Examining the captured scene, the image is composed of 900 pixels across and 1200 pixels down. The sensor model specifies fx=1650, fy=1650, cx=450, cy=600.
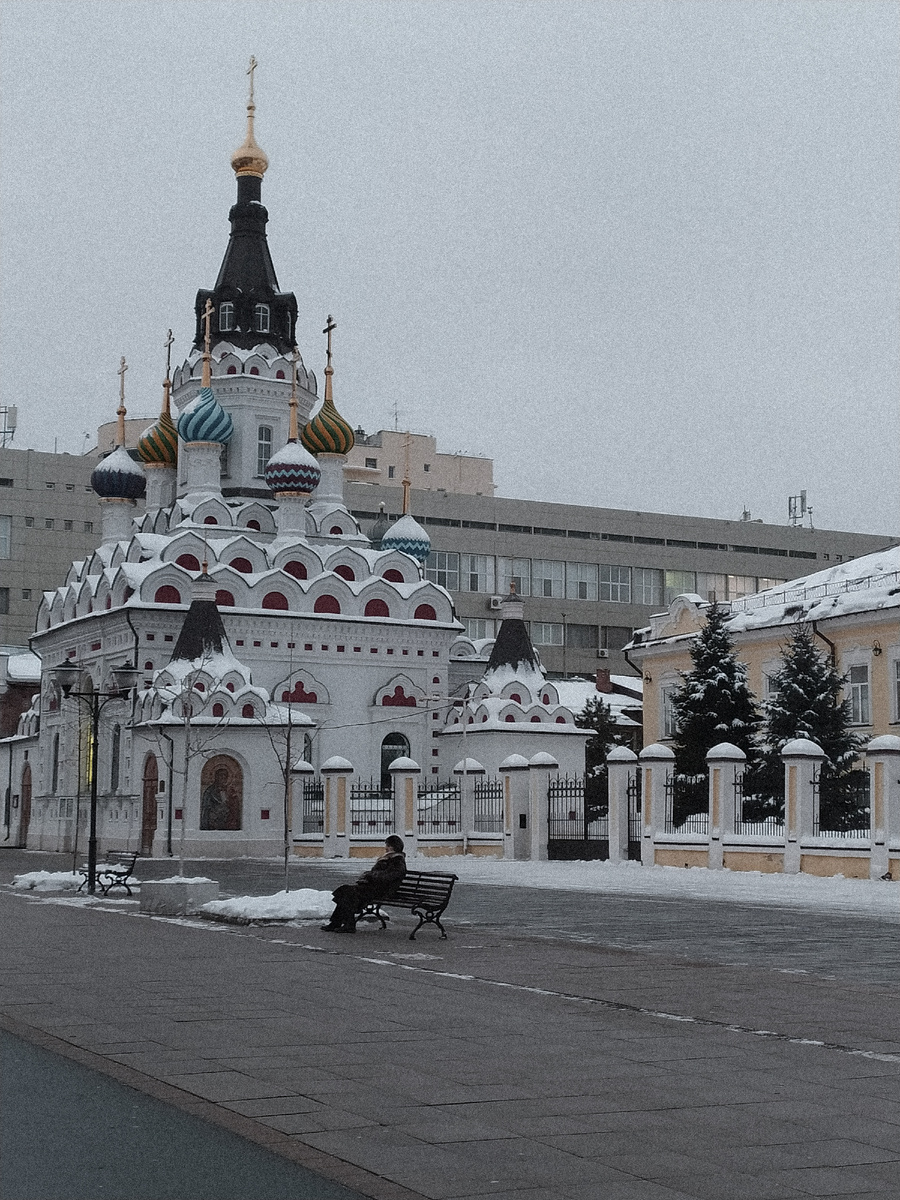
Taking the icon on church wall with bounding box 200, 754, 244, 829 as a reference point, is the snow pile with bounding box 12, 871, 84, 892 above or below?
below

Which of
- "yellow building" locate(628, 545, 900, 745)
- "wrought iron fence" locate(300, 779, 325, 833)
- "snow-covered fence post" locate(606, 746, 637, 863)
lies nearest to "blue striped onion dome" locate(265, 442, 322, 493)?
"yellow building" locate(628, 545, 900, 745)

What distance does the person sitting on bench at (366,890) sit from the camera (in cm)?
1588

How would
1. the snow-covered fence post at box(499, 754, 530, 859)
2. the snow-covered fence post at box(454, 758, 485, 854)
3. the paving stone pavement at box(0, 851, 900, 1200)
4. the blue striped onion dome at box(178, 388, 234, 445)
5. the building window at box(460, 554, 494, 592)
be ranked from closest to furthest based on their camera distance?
the paving stone pavement at box(0, 851, 900, 1200) < the snow-covered fence post at box(499, 754, 530, 859) < the snow-covered fence post at box(454, 758, 485, 854) < the blue striped onion dome at box(178, 388, 234, 445) < the building window at box(460, 554, 494, 592)

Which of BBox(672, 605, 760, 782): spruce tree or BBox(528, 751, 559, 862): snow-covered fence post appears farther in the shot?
BBox(672, 605, 760, 782): spruce tree

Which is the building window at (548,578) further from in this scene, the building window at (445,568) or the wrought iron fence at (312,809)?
the wrought iron fence at (312,809)

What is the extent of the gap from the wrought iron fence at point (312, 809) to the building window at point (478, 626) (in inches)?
1510

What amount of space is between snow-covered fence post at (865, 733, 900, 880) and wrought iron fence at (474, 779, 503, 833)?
13.0 meters

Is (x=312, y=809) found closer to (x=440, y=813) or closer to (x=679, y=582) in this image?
(x=440, y=813)

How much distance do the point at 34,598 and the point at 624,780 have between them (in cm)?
5074

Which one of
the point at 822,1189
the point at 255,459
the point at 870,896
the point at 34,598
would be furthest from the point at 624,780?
the point at 34,598

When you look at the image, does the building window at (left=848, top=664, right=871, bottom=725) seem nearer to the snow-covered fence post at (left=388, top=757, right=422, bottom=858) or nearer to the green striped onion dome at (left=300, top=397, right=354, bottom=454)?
the snow-covered fence post at (left=388, top=757, right=422, bottom=858)

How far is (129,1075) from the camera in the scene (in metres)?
7.75

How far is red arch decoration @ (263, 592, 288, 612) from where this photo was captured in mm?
48344

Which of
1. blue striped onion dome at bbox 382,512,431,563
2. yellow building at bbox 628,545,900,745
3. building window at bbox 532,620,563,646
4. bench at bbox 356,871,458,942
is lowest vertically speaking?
bench at bbox 356,871,458,942
